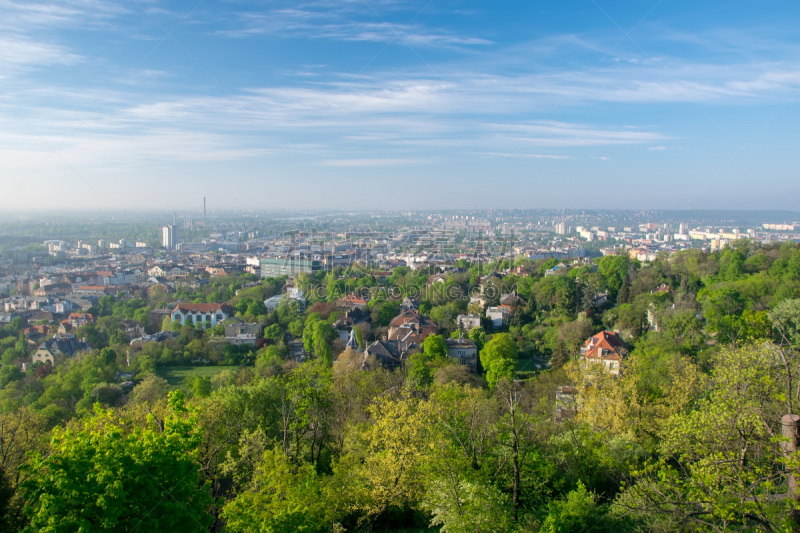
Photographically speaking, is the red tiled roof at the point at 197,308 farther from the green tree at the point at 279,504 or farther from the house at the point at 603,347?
the green tree at the point at 279,504

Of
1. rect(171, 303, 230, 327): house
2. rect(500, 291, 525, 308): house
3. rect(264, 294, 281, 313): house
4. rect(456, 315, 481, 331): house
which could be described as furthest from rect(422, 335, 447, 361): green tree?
rect(171, 303, 230, 327): house

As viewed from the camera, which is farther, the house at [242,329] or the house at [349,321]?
the house at [242,329]

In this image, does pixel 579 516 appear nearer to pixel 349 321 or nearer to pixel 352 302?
pixel 349 321

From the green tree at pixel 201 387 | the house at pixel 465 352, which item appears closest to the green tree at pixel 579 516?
the green tree at pixel 201 387

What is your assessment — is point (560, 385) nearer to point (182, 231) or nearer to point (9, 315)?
point (9, 315)

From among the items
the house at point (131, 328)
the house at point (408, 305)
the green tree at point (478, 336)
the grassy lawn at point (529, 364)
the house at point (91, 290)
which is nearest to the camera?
the grassy lawn at point (529, 364)

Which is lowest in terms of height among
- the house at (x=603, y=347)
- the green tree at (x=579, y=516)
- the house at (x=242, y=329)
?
the house at (x=242, y=329)

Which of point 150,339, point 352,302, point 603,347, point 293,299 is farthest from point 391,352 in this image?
point 293,299

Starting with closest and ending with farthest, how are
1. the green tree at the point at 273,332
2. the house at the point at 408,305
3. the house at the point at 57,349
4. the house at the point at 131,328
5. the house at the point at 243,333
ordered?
A: the house at the point at 57,349 → the green tree at the point at 273,332 → the house at the point at 243,333 → the house at the point at 131,328 → the house at the point at 408,305
